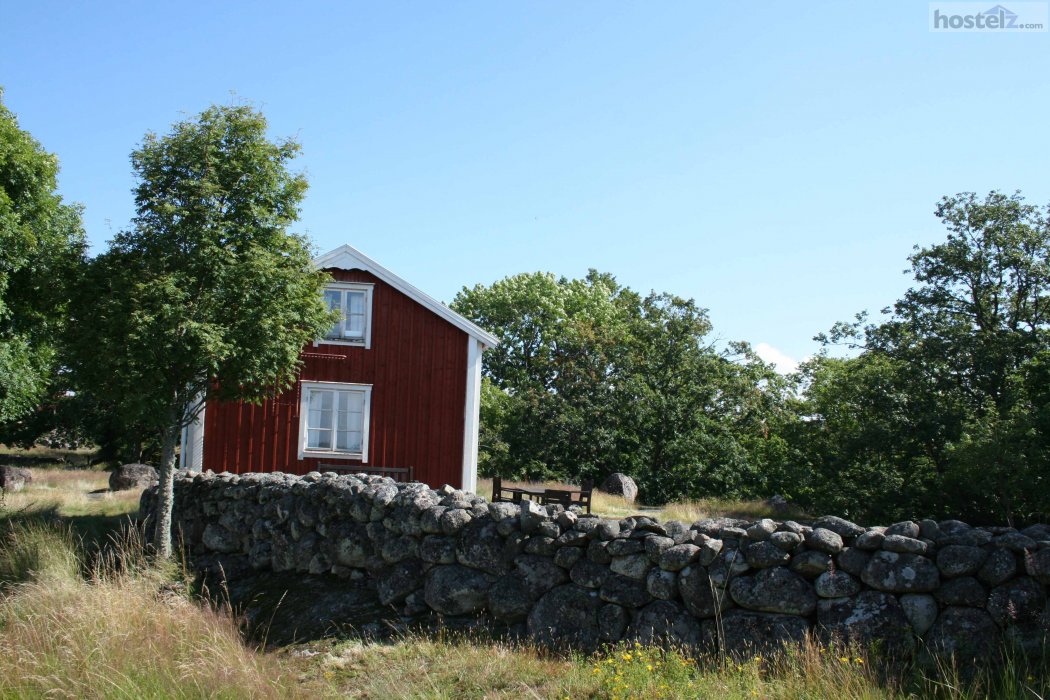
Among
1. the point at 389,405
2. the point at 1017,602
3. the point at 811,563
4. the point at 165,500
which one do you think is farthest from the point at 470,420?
the point at 1017,602

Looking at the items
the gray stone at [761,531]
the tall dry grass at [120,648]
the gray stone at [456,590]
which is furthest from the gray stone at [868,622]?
the tall dry grass at [120,648]

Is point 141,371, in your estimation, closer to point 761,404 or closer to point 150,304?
point 150,304

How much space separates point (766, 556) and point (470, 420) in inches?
459

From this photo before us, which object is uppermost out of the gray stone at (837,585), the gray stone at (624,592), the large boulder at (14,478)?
the gray stone at (837,585)

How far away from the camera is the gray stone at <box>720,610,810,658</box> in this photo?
654 centimetres

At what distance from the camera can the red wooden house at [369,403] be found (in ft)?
57.2

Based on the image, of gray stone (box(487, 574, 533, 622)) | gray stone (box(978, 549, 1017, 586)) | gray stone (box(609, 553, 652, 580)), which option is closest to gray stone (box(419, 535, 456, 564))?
gray stone (box(487, 574, 533, 622))

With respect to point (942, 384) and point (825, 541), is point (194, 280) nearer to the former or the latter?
point (825, 541)

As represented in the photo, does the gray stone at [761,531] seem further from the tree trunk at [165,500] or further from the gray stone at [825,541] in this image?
the tree trunk at [165,500]

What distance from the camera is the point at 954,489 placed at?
2039 cm

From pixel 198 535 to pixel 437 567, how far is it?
17.9 feet

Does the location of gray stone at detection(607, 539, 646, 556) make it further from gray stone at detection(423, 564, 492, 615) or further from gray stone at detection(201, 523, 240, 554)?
gray stone at detection(201, 523, 240, 554)

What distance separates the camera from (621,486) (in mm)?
27078

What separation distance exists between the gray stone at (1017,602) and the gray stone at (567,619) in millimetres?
3047
